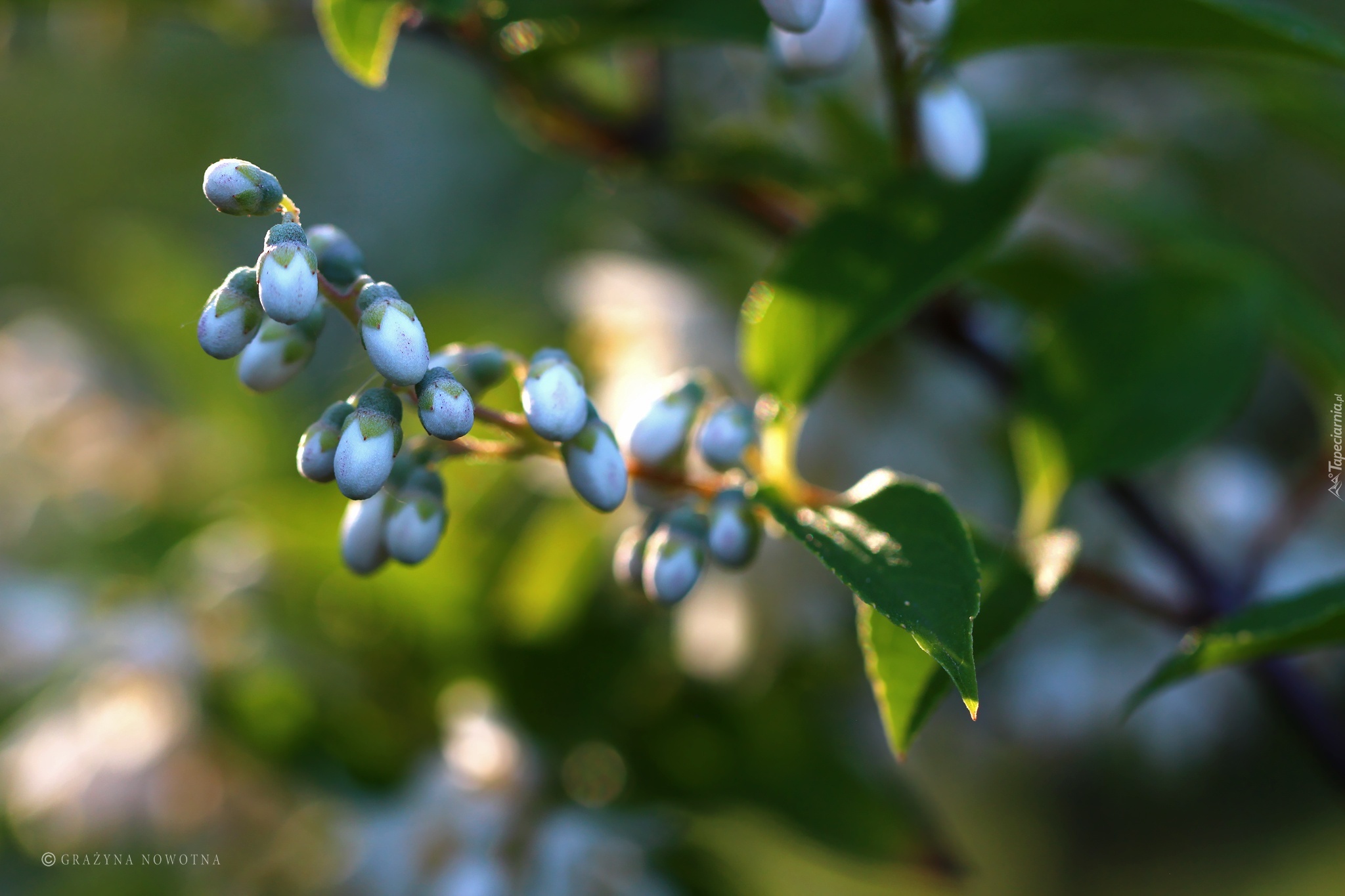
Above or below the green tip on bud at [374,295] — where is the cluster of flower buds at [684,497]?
below

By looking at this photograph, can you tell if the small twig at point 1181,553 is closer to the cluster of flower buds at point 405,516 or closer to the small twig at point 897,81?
the small twig at point 897,81

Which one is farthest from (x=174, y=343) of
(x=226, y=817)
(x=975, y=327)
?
(x=975, y=327)

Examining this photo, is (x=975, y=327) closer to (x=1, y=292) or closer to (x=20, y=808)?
(x=20, y=808)

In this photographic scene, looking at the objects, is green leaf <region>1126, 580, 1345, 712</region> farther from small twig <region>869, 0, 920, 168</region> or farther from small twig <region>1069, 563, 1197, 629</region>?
small twig <region>869, 0, 920, 168</region>

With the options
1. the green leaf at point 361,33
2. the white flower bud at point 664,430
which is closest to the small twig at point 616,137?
the green leaf at point 361,33

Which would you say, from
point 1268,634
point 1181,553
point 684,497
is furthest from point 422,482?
point 1181,553

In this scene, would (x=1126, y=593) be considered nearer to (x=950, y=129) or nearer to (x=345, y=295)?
(x=950, y=129)
